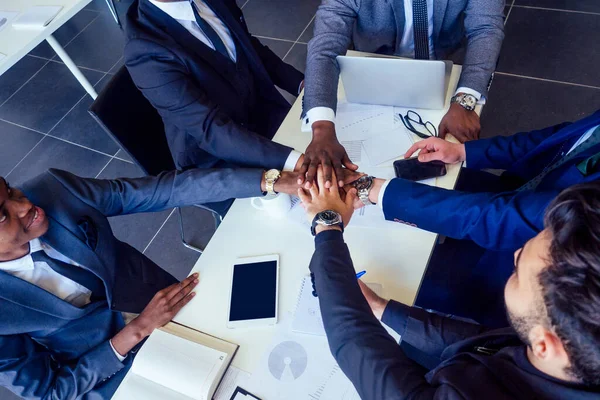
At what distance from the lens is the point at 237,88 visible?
5.82 feet

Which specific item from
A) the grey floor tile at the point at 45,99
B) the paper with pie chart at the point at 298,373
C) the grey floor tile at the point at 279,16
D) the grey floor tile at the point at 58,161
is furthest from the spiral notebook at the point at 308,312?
the grey floor tile at the point at 45,99

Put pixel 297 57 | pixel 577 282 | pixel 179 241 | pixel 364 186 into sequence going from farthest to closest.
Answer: pixel 297 57 → pixel 179 241 → pixel 364 186 → pixel 577 282

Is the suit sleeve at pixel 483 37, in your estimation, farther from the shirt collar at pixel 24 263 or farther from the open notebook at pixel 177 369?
the shirt collar at pixel 24 263

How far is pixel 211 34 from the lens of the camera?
1.62m

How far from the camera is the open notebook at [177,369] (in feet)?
3.44

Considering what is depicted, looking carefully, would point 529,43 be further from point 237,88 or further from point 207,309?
point 207,309

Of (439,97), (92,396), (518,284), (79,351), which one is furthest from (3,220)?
(439,97)

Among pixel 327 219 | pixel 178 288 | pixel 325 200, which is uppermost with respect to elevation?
pixel 325 200

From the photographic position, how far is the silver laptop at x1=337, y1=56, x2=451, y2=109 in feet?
4.26

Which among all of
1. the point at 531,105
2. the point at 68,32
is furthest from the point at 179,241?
the point at 68,32

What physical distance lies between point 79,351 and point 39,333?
5.7 inches

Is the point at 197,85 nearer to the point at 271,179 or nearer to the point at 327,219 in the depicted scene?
the point at 271,179

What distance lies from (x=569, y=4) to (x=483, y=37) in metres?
2.00

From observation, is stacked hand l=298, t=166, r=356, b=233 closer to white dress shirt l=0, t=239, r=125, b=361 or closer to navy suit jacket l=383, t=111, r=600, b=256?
navy suit jacket l=383, t=111, r=600, b=256
